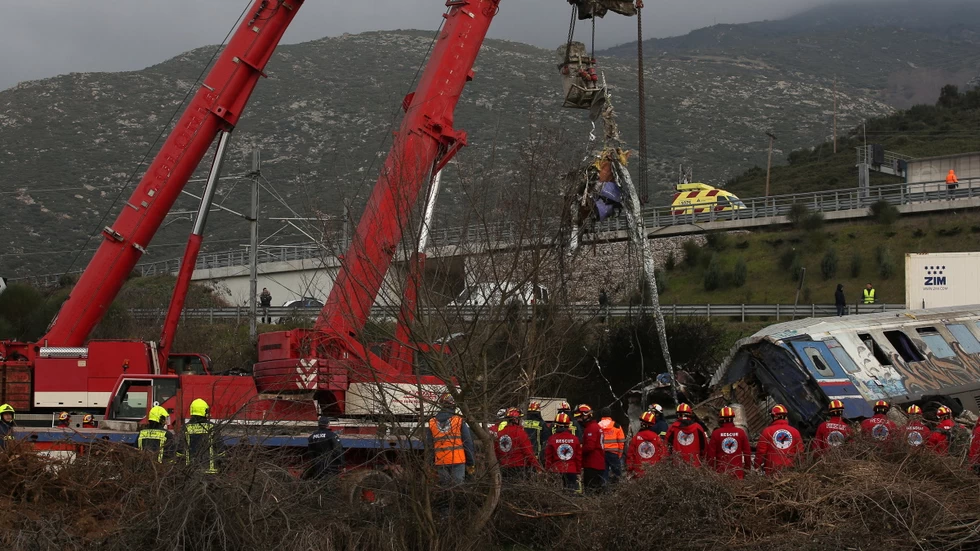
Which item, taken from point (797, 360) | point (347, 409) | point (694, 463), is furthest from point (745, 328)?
point (694, 463)

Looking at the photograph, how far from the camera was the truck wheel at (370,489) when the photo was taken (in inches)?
474

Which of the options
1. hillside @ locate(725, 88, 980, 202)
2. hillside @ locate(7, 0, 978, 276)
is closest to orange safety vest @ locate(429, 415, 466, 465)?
hillside @ locate(7, 0, 978, 276)

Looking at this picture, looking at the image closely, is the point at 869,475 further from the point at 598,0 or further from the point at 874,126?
the point at 874,126

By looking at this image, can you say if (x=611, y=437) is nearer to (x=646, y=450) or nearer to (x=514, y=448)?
(x=646, y=450)

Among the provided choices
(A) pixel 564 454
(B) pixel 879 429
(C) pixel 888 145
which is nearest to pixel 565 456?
(A) pixel 564 454

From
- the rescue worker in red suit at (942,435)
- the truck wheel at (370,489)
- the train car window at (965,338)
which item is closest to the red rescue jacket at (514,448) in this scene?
the truck wheel at (370,489)

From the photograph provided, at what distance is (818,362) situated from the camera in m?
20.0

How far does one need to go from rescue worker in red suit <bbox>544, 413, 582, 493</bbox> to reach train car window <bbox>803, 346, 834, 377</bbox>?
6924mm

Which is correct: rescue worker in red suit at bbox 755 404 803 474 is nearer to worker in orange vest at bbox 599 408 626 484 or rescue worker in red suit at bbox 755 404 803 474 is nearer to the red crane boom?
worker in orange vest at bbox 599 408 626 484

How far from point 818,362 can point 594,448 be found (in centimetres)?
686

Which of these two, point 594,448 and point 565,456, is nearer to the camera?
point 565,456

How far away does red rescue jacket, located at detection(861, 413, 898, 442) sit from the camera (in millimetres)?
13398

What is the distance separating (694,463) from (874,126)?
81.3 metres

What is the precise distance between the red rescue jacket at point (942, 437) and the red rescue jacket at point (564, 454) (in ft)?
13.6
